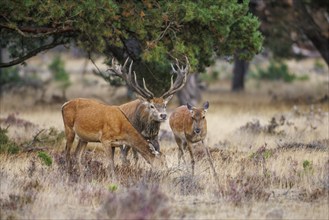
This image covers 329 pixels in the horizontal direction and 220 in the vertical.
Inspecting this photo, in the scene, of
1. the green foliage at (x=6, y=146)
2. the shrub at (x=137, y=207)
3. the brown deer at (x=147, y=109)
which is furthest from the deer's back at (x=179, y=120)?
the shrub at (x=137, y=207)

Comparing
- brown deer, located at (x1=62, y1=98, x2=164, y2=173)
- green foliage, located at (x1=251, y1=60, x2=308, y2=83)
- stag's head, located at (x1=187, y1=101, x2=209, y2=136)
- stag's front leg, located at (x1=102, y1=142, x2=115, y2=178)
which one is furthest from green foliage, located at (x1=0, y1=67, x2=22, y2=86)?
stag's front leg, located at (x1=102, y1=142, x2=115, y2=178)

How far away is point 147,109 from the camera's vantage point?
517 inches

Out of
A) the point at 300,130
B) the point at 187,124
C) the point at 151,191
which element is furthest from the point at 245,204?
the point at 300,130

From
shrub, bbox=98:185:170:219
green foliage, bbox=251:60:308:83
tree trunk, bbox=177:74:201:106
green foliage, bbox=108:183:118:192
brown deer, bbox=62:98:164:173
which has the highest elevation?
shrub, bbox=98:185:170:219

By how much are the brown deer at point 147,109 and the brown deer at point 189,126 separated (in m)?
0.56

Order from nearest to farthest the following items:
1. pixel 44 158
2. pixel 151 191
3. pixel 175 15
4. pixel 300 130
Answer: pixel 151 191, pixel 44 158, pixel 175 15, pixel 300 130

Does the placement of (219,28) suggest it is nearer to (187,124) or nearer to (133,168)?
(187,124)

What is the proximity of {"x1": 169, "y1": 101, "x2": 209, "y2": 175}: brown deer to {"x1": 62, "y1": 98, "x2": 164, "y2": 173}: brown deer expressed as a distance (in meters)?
1.09

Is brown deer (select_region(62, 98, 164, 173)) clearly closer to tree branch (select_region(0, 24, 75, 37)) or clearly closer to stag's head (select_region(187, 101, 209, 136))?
stag's head (select_region(187, 101, 209, 136))

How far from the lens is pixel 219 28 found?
52.0 ft

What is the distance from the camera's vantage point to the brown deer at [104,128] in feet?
41.0

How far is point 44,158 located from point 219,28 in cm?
519

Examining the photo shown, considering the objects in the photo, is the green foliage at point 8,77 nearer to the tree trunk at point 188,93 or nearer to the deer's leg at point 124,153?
the tree trunk at point 188,93

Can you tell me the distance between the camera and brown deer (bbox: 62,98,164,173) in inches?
492
